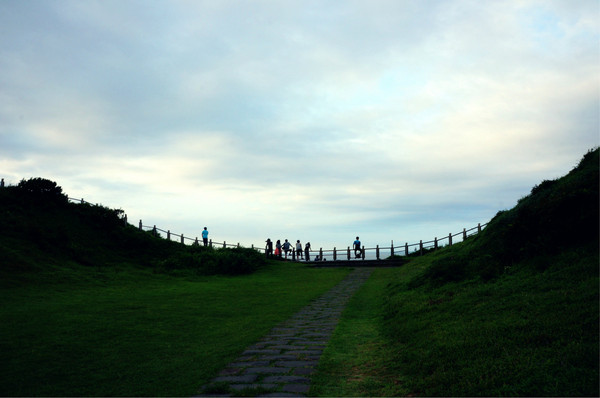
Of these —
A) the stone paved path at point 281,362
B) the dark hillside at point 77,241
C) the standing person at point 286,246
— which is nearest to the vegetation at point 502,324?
the stone paved path at point 281,362

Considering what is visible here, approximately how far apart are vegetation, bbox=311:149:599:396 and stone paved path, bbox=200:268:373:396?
0.32 metres

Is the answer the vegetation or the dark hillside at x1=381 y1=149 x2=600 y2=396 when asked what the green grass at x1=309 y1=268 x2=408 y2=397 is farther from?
the dark hillside at x1=381 y1=149 x2=600 y2=396

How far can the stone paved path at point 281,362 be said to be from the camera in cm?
564

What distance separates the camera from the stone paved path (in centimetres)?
564

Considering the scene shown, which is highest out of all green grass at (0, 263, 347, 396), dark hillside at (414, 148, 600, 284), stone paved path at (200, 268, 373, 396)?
dark hillside at (414, 148, 600, 284)

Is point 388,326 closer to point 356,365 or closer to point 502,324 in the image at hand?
point 356,365

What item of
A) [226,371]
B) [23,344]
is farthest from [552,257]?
[23,344]

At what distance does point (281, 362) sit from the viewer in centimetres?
707

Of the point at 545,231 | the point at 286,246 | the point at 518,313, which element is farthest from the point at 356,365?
the point at 286,246

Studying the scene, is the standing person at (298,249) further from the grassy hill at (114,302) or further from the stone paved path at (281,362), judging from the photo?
the stone paved path at (281,362)

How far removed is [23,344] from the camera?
7.96m

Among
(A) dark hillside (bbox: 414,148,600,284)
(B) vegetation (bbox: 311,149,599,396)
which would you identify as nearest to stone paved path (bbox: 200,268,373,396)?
(B) vegetation (bbox: 311,149,599,396)

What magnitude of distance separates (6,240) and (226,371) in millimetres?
22349

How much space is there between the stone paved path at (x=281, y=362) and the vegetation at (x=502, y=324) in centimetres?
32
